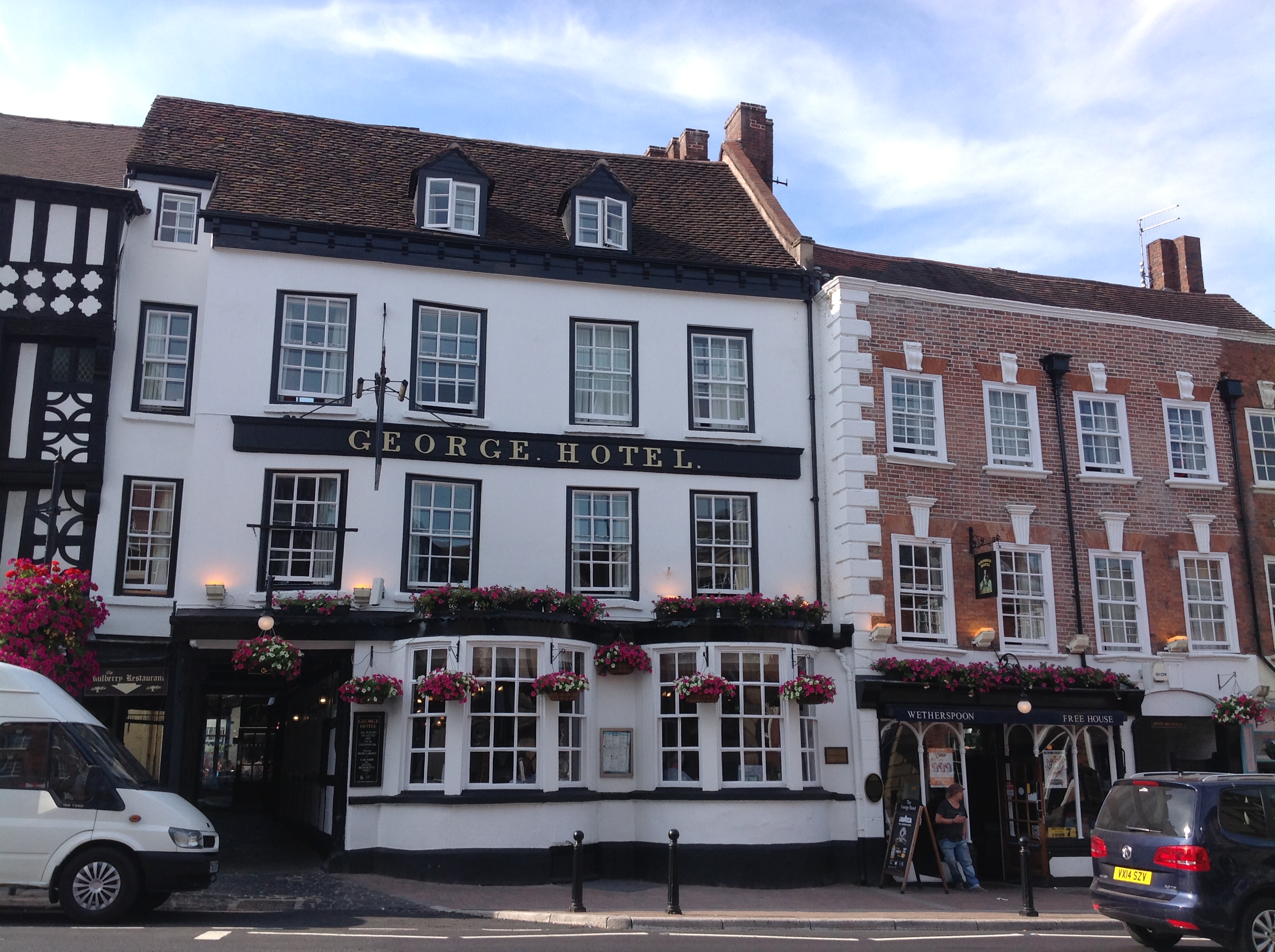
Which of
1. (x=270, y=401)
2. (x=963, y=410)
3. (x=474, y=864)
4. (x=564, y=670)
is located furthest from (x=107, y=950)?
(x=963, y=410)

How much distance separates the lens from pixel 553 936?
39.3 ft

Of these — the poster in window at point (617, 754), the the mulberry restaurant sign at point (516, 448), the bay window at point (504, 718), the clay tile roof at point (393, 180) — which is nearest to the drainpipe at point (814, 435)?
the the mulberry restaurant sign at point (516, 448)

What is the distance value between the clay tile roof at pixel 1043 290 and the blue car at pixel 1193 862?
11.0m

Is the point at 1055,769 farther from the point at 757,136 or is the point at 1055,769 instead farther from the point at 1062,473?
the point at 757,136

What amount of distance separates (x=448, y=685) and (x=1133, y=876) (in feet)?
29.0

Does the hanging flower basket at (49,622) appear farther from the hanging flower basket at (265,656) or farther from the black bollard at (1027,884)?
the black bollard at (1027,884)

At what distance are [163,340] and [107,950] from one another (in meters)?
10.9

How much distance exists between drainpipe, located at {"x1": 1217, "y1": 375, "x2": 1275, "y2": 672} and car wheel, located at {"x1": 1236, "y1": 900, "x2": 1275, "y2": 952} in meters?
11.2

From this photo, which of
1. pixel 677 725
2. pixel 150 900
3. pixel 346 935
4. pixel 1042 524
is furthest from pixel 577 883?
pixel 1042 524

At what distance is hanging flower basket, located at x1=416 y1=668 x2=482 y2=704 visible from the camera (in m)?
16.0

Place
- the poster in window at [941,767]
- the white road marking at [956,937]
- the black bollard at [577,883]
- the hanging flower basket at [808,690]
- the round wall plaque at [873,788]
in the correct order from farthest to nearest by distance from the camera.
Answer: the poster in window at [941,767]
the round wall plaque at [873,788]
the hanging flower basket at [808,690]
the black bollard at [577,883]
the white road marking at [956,937]

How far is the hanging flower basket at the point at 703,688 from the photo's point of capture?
1703 cm

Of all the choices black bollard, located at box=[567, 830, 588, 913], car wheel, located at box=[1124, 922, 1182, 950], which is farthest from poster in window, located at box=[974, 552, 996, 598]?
black bollard, located at box=[567, 830, 588, 913]

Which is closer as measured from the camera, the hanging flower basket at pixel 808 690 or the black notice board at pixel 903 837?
the black notice board at pixel 903 837
